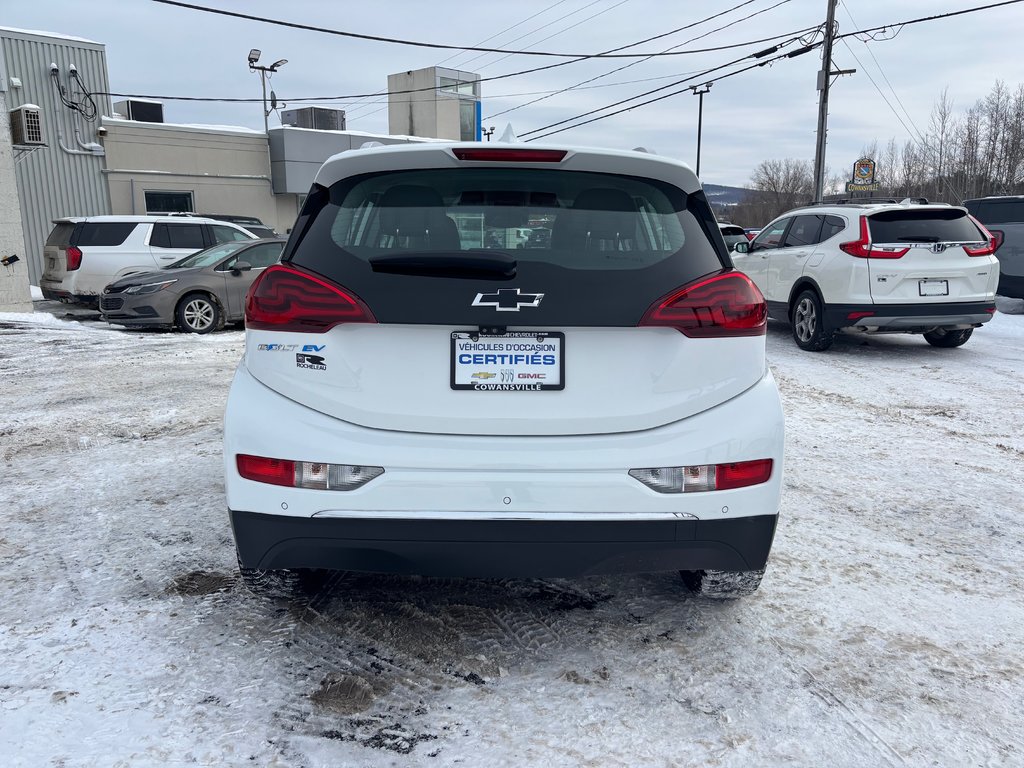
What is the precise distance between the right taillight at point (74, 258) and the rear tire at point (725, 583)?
1405 centimetres

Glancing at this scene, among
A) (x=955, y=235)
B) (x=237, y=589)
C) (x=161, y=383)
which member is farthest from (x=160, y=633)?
(x=955, y=235)

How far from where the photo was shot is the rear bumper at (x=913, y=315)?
8.77m

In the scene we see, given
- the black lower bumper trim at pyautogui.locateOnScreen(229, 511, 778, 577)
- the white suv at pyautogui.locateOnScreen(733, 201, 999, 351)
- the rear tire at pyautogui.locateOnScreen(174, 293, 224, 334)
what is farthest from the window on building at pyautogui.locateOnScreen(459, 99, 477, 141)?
the black lower bumper trim at pyautogui.locateOnScreen(229, 511, 778, 577)

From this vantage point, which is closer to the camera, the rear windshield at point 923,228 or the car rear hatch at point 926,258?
the car rear hatch at point 926,258

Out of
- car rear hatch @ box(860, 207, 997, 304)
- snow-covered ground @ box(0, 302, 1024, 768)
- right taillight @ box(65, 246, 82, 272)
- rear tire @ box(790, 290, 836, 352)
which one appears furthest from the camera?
right taillight @ box(65, 246, 82, 272)

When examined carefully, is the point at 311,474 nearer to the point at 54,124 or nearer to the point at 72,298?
the point at 72,298

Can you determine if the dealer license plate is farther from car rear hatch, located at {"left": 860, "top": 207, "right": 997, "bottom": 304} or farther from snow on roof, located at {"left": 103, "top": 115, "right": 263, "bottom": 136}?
snow on roof, located at {"left": 103, "top": 115, "right": 263, "bottom": 136}

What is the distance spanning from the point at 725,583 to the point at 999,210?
548 inches

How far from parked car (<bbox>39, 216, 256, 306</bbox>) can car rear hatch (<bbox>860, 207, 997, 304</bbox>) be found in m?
10.5

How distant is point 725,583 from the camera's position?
123 inches

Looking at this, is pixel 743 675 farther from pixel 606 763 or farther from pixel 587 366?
pixel 587 366

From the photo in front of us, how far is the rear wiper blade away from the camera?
2.51 m

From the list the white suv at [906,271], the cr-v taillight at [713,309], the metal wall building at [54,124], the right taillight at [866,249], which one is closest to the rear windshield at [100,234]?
→ the metal wall building at [54,124]

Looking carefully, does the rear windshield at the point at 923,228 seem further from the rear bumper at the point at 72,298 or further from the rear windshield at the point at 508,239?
the rear bumper at the point at 72,298
